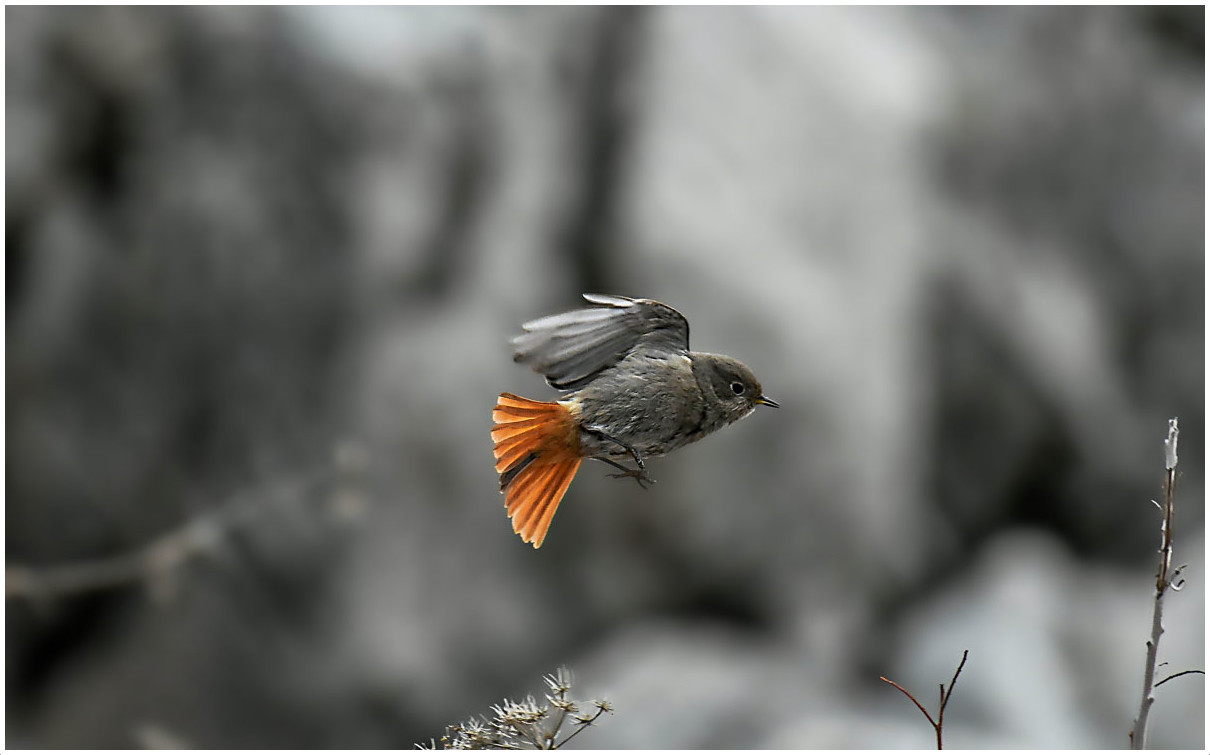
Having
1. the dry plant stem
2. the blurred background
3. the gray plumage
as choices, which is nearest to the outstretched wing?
the gray plumage

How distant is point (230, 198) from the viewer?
2863mm

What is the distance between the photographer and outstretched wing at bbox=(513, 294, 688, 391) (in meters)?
0.61

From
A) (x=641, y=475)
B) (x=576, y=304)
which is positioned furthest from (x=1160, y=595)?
(x=576, y=304)

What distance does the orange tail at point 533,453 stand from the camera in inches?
24.8

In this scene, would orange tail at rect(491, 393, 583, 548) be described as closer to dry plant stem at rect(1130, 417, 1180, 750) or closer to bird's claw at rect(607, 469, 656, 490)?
bird's claw at rect(607, 469, 656, 490)

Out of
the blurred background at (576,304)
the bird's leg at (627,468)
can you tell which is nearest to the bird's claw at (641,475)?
the bird's leg at (627,468)

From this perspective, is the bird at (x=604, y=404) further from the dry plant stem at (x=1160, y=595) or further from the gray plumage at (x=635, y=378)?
the dry plant stem at (x=1160, y=595)

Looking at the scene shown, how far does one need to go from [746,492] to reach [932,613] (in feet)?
2.24

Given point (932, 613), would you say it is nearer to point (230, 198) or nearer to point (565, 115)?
point (565, 115)

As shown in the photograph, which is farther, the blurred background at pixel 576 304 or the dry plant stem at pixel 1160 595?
the blurred background at pixel 576 304

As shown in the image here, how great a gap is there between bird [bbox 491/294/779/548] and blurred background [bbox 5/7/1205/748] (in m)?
2.04

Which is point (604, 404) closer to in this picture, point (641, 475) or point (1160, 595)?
point (641, 475)

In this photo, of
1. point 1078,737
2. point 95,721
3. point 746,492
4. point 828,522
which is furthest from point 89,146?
point 1078,737

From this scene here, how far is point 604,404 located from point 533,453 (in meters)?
0.06
